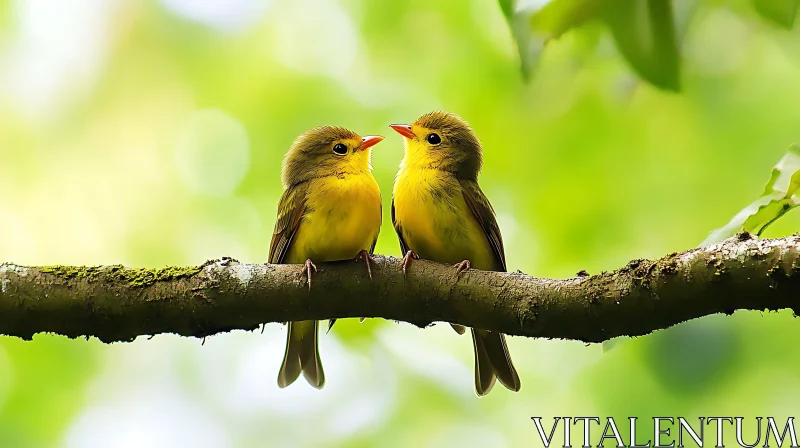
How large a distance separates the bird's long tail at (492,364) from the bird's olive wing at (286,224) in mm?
1069

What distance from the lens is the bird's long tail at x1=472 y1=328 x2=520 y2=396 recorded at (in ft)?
14.5

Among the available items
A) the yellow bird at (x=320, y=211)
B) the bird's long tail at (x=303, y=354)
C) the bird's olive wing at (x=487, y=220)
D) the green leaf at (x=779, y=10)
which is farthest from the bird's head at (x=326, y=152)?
the green leaf at (x=779, y=10)

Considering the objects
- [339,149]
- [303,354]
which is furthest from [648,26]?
[303,354]

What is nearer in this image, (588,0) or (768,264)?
(588,0)

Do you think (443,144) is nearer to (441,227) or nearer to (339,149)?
(339,149)

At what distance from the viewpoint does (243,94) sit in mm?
7250

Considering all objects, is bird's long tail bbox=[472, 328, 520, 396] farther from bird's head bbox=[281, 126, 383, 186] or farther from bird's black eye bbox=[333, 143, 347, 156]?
bird's black eye bbox=[333, 143, 347, 156]

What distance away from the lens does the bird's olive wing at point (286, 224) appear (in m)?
4.29

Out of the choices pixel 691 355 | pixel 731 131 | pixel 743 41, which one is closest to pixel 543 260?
pixel 691 355

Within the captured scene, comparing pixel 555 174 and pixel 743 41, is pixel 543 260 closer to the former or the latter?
pixel 555 174

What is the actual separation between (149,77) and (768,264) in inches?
260

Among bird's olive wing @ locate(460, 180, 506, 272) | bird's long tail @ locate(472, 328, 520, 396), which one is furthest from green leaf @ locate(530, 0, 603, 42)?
bird's long tail @ locate(472, 328, 520, 396)

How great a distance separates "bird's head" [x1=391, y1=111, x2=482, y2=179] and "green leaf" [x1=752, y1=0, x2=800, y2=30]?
3.10 metres

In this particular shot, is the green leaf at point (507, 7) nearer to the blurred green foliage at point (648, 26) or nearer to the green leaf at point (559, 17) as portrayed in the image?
the blurred green foliage at point (648, 26)
